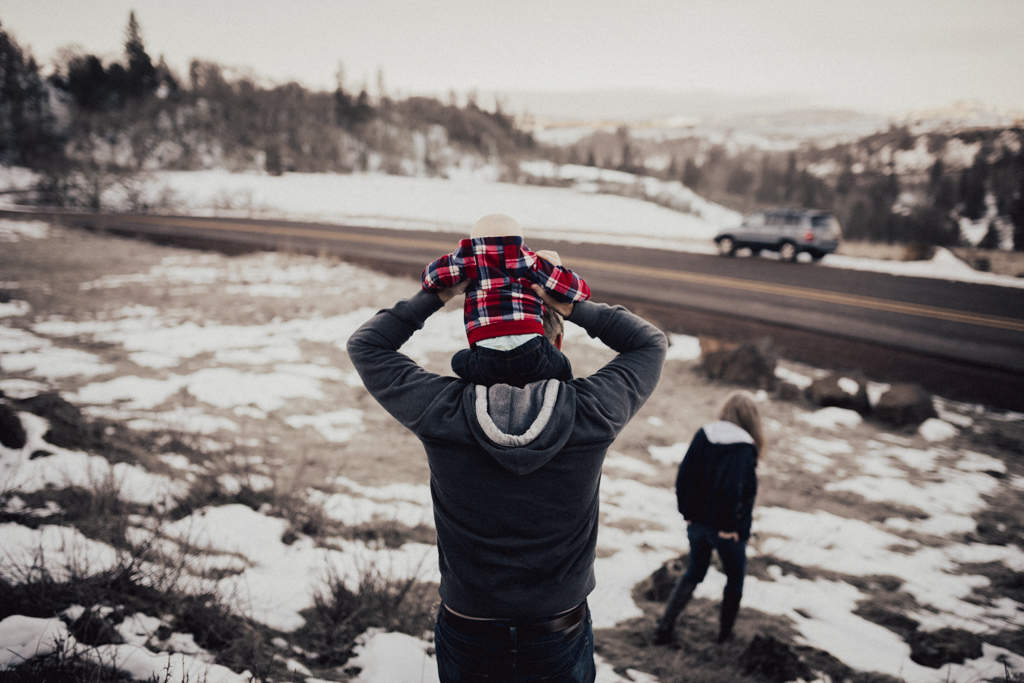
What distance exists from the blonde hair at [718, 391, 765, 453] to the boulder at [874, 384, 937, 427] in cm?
426

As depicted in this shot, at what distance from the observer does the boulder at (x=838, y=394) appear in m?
6.20

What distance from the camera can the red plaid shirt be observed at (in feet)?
3.87

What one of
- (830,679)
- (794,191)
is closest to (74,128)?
(830,679)

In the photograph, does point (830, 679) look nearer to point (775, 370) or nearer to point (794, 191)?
point (775, 370)

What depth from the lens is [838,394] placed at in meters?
6.31

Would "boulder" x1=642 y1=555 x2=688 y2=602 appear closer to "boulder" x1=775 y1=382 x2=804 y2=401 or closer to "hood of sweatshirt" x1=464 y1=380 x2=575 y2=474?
"hood of sweatshirt" x1=464 y1=380 x2=575 y2=474

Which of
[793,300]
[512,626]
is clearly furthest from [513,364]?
[793,300]

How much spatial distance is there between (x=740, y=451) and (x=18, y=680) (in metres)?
3.15

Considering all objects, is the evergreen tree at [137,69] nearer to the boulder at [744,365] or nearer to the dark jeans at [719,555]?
the boulder at [744,365]

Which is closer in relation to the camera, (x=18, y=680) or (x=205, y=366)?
(x=18, y=680)

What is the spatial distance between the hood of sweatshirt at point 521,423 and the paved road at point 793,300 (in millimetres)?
7906

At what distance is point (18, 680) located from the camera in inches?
64.3

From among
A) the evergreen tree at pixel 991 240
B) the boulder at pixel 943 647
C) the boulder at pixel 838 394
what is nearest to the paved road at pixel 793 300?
the boulder at pixel 838 394

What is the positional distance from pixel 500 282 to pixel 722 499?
2176 mm
